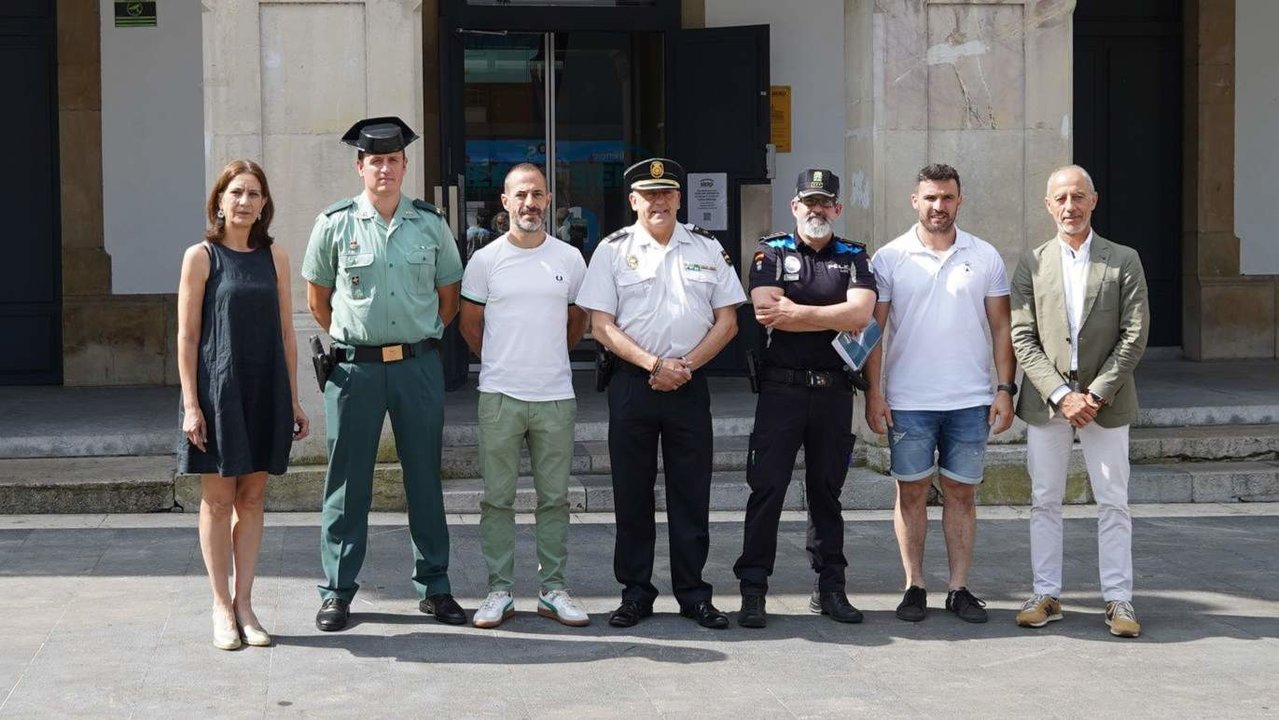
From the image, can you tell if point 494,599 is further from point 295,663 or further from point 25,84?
point 25,84

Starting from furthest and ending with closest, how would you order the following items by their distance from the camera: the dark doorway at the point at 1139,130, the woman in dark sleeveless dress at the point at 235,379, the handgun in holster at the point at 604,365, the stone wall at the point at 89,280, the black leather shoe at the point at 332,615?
the dark doorway at the point at 1139,130, the stone wall at the point at 89,280, the handgun in holster at the point at 604,365, the black leather shoe at the point at 332,615, the woman in dark sleeveless dress at the point at 235,379

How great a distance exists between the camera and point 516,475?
22.7ft

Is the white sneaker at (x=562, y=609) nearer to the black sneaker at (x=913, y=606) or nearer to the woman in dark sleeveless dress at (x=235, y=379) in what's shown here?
→ the woman in dark sleeveless dress at (x=235, y=379)

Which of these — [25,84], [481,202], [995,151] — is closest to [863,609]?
[995,151]

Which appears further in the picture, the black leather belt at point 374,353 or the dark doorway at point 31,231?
the dark doorway at point 31,231

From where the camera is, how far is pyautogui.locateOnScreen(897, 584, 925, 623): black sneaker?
696 centimetres

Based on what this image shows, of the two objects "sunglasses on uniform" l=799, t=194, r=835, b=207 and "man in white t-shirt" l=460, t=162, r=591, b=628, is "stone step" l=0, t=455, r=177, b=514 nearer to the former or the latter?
"man in white t-shirt" l=460, t=162, r=591, b=628

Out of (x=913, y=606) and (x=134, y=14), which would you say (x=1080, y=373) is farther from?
(x=134, y=14)

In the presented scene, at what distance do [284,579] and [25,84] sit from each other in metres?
6.56

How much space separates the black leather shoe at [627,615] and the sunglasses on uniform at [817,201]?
5.73ft

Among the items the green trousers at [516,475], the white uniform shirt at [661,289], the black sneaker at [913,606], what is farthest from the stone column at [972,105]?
the green trousers at [516,475]

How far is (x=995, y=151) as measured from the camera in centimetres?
973

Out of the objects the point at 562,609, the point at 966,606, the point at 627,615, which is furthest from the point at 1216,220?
the point at 562,609

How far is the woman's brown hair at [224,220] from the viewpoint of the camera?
21.2ft
